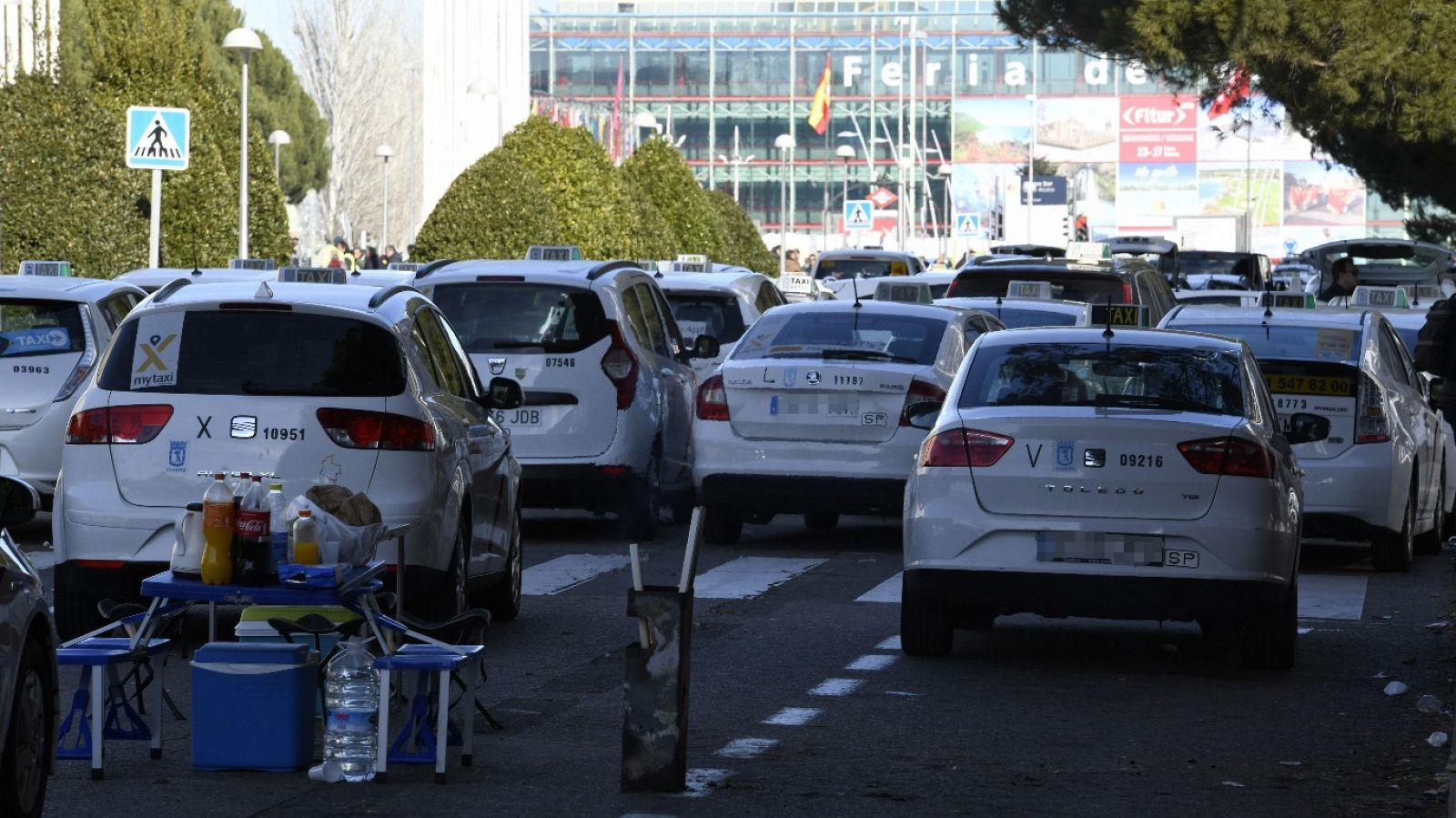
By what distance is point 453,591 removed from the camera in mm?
10977

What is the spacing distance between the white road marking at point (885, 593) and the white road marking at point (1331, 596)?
2103 mm

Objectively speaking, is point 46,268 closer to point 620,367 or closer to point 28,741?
point 620,367

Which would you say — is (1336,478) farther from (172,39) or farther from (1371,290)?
(172,39)

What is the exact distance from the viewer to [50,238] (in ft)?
92.5

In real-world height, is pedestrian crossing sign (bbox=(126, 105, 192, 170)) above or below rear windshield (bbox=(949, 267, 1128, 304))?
above

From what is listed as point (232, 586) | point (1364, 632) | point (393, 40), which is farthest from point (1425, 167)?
point (393, 40)

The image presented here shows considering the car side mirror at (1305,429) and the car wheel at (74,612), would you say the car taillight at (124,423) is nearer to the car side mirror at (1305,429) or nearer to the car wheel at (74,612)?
the car wheel at (74,612)

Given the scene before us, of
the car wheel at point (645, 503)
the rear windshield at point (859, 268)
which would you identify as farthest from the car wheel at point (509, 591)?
the rear windshield at point (859, 268)

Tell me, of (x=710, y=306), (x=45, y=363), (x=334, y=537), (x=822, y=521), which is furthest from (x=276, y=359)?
(x=710, y=306)

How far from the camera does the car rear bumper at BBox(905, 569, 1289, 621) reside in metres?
10.4

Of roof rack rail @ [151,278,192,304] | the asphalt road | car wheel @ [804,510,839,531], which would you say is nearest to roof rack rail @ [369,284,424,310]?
roof rack rail @ [151,278,192,304]

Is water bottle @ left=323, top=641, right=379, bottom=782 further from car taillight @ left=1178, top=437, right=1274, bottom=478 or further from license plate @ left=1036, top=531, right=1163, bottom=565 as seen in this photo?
car taillight @ left=1178, top=437, right=1274, bottom=478

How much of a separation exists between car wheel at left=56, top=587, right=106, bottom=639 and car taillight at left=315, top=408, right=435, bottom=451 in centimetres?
134

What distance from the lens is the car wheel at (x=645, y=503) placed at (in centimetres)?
1641
